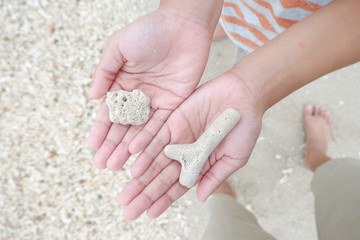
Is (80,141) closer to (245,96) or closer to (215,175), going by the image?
(215,175)

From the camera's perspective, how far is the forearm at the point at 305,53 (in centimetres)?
140

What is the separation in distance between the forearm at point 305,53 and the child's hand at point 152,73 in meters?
0.24

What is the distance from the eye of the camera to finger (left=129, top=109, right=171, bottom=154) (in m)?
1.54

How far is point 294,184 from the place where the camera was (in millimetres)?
2633

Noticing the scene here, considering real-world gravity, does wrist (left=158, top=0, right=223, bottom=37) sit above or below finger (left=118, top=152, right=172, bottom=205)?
above

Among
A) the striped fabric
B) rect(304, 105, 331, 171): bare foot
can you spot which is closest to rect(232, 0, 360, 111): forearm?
the striped fabric

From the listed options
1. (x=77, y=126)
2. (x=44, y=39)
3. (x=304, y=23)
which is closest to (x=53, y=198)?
(x=77, y=126)

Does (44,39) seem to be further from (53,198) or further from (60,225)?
(60,225)

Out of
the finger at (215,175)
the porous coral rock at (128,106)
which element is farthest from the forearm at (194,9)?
the finger at (215,175)

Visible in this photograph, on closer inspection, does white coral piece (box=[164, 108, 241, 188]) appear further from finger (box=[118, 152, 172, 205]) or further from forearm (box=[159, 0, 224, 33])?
forearm (box=[159, 0, 224, 33])

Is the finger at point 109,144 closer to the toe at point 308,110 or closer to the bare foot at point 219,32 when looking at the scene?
the bare foot at point 219,32

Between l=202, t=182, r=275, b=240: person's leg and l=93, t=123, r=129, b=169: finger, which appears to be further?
l=202, t=182, r=275, b=240: person's leg

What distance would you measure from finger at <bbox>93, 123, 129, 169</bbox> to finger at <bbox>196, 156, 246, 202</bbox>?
0.45 metres

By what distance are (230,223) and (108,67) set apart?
1.08 metres
